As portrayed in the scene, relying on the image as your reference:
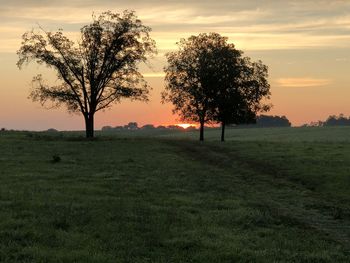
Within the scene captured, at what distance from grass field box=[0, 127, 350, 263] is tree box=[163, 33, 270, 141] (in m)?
38.5

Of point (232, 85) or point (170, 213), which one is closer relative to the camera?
point (170, 213)

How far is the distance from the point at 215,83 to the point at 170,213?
181 ft

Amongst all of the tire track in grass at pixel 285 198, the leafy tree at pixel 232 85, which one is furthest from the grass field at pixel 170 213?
the leafy tree at pixel 232 85

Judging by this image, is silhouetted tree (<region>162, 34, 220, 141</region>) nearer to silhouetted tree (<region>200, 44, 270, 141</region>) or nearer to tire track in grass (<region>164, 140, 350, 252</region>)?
silhouetted tree (<region>200, 44, 270, 141</region>)

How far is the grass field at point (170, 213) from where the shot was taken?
12.4 meters

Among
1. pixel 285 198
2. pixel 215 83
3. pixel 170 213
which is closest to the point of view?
pixel 170 213

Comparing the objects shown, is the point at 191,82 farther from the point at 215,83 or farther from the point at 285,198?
the point at 285,198

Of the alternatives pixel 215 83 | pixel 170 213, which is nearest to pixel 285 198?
pixel 170 213

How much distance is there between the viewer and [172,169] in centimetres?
3148

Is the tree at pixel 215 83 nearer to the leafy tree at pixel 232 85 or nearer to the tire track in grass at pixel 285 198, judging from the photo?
the leafy tree at pixel 232 85

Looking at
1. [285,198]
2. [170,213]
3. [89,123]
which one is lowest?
[285,198]

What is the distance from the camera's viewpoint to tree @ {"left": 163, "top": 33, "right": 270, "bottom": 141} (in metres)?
71.0

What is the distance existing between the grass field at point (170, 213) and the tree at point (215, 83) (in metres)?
38.5

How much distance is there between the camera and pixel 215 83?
70875mm
